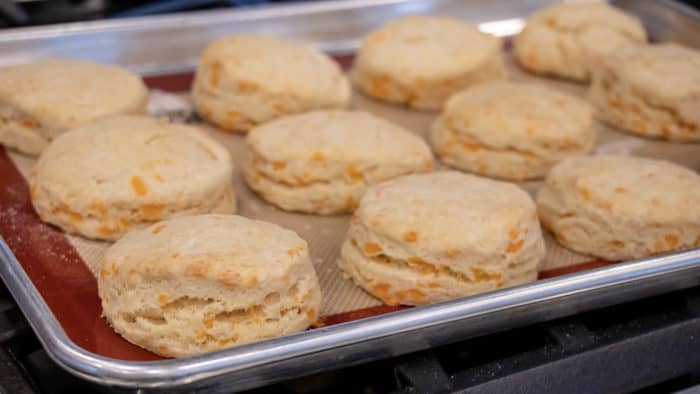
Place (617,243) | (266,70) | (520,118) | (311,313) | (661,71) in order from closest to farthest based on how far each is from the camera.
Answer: (311,313) < (617,243) < (520,118) < (266,70) < (661,71)

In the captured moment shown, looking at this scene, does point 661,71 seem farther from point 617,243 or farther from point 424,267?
point 424,267

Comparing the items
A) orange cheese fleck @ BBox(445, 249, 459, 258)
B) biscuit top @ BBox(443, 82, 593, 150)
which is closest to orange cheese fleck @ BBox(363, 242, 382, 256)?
orange cheese fleck @ BBox(445, 249, 459, 258)

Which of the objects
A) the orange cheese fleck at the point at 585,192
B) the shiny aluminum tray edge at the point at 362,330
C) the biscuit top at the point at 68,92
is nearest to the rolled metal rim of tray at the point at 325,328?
the shiny aluminum tray edge at the point at 362,330

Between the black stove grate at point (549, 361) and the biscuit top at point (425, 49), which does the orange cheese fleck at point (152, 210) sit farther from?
the biscuit top at point (425, 49)

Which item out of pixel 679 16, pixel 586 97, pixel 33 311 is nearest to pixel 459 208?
pixel 33 311

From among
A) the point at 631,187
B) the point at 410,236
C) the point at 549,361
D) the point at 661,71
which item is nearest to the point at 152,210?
the point at 410,236

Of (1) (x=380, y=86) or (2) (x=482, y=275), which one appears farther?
(1) (x=380, y=86)
